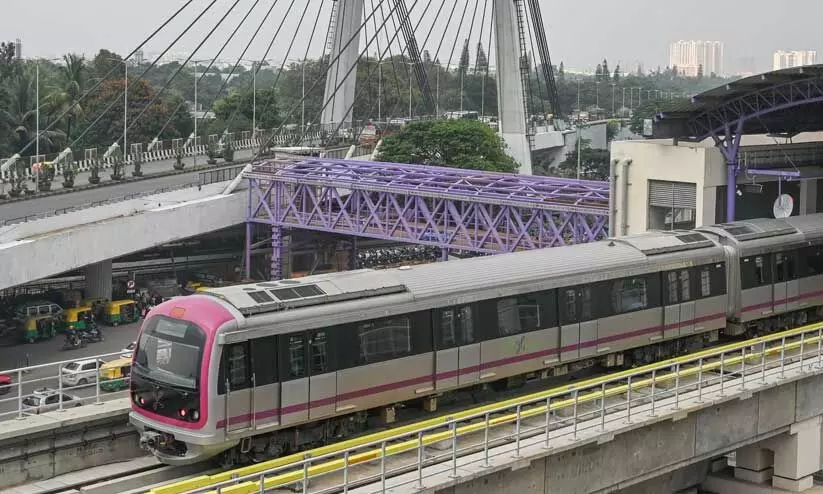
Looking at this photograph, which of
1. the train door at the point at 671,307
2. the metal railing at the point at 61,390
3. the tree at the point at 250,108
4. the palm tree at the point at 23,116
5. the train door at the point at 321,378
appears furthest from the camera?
the tree at the point at 250,108

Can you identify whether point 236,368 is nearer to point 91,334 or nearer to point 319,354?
point 319,354

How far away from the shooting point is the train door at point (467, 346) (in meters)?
19.2

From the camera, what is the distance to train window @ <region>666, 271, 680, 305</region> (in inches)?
915

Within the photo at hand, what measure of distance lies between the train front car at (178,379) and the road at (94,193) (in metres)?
32.6

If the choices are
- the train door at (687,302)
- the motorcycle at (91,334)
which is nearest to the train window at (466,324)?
the train door at (687,302)

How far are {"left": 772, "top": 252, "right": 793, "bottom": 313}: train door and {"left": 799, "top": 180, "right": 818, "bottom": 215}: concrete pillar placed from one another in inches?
317

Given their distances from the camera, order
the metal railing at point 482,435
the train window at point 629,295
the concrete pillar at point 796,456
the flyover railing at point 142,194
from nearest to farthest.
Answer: the metal railing at point 482,435 → the concrete pillar at point 796,456 → the train window at point 629,295 → the flyover railing at point 142,194

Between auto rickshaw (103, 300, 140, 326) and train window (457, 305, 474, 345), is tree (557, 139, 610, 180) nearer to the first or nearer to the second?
auto rickshaw (103, 300, 140, 326)

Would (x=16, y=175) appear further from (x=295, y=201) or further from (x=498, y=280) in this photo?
(x=498, y=280)

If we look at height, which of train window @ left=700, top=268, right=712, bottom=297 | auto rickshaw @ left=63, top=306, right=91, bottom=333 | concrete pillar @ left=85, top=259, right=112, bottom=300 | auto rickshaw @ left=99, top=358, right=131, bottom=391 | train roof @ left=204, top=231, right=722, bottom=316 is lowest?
auto rickshaw @ left=63, top=306, right=91, bottom=333

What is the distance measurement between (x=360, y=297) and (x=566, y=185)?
2693 centimetres

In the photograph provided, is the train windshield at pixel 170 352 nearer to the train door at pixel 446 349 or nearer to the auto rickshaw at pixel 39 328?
the train door at pixel 446 349

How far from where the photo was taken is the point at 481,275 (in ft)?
65.4

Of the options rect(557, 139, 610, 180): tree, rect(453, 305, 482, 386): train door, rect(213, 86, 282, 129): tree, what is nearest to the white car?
rect(453, 305, 482, 386): train door
